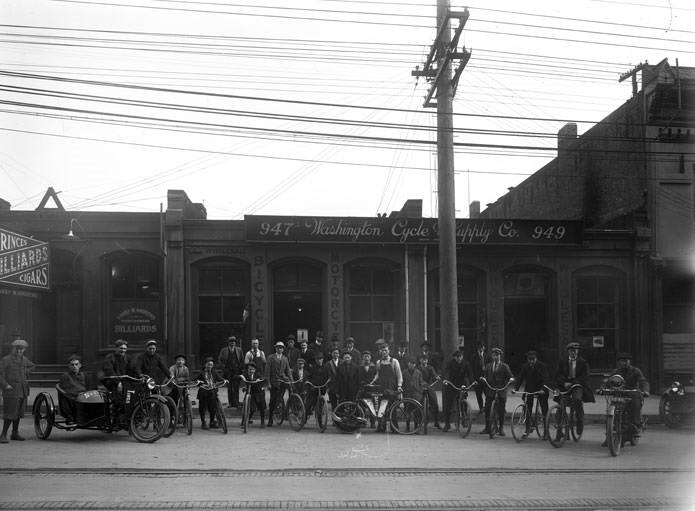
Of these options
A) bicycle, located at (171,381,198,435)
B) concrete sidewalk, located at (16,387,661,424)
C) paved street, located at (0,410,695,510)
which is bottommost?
concrete sidewalk, located at (16,387,661,424)

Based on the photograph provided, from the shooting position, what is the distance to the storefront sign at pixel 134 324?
2011 cm

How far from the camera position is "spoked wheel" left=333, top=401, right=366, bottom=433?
1316cm

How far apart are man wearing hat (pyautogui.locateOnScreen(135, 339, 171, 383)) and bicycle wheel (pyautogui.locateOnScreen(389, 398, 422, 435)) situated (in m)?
4.26

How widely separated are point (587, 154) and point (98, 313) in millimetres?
18770

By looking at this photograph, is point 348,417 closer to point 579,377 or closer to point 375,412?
point 375,412

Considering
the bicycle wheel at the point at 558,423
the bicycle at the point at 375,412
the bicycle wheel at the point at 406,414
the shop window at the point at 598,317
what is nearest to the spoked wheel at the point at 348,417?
the bicycle at the point at 375,412

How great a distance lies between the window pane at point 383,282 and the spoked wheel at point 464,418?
7994 millimetres

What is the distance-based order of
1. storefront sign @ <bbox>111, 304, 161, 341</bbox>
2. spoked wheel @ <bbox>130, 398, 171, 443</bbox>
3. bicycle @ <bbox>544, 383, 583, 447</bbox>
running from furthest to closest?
storefront sign @ <bbox>111, 304, 161, 341</bbox>
bicycle @ <bbox>544, 383, 583, 447</bbox>
spoked wheel @ <bbox>130, 398, 171, 443</bbox>

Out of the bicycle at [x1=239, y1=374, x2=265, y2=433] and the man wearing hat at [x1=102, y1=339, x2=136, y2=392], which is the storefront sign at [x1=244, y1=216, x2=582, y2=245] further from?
the man wearing hat at [x1=102, y1=339, x2=136, y2=392]

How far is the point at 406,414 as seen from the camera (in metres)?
13.3

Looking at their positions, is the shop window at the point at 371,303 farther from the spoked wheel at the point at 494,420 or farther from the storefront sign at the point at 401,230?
the spoked wheel at the point at 494,420

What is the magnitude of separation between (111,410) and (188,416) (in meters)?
1.43

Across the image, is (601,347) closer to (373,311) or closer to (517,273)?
(517,273)

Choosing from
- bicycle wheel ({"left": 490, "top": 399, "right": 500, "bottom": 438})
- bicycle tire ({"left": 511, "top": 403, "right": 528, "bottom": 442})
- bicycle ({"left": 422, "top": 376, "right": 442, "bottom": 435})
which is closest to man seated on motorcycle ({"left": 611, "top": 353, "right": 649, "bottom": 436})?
bicycle tire ({"left": 511, "top": 403, "right": 528, "bottom": 442})
